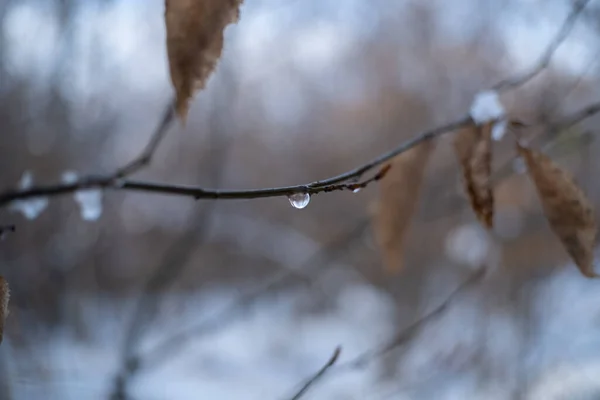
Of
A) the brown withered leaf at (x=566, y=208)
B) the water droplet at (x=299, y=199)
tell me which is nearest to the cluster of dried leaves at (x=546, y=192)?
the brown withered leaf at (x=566, y=208)

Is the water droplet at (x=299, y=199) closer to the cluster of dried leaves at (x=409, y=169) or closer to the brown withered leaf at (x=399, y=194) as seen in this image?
the cluster of dried leaves at (x=409, y=169)

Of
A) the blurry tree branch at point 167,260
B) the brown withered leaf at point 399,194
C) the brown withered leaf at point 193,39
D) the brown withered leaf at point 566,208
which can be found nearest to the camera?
the brown withered leaf at point 193,39

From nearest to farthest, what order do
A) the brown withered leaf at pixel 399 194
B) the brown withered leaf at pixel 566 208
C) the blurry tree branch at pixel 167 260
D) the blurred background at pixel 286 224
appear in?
the brown withered leaf at pixel 566 208, the brown withered leaf at pixel 399 194, the blurry tree branch at pixel 167 260, the blurred background at pixel 286 224

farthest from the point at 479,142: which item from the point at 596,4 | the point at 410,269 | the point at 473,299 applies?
the point at 410,269

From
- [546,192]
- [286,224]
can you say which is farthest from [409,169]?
[286,224]

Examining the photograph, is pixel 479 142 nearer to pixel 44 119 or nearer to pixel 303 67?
pixel 44 119

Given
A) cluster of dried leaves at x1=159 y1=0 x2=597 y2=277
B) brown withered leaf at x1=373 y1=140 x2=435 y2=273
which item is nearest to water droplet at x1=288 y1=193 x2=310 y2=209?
cluster of dried leaves at x1=159 y1=0 x2=597 y2=277
